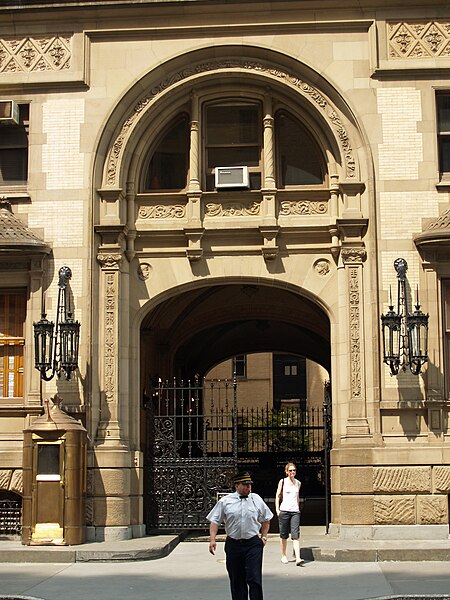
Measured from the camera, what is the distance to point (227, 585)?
1470 cm

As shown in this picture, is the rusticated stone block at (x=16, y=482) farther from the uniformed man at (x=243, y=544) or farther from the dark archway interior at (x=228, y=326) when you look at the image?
the uniformed man at (x=243, y=544)

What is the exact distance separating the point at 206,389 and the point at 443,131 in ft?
38.9

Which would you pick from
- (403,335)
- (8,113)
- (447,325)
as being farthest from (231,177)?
(447,325)

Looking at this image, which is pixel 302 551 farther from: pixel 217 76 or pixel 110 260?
pixel 217 76

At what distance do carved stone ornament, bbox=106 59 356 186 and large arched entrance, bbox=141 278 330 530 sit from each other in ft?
10.2

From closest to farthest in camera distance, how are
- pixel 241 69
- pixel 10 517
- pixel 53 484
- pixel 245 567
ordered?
1. pixel 245 567
2. pixel 53 484
3. pixel 10 517
4. pixel 241 69

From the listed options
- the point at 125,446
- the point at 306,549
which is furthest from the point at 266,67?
the point at 306,549

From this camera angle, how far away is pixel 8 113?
2025 centimetres

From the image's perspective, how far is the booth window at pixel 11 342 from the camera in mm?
20141

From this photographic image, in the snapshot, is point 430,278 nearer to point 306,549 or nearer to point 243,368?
point 306,549

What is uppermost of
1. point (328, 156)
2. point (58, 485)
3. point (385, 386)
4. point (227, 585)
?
point (328, 156)

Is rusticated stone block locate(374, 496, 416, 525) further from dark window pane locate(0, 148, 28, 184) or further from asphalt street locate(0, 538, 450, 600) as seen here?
dark window pane locate(0, 148, 28, 184)

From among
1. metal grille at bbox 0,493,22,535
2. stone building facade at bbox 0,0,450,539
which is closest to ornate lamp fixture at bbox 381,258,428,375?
stone building facade at bbox 0,0,450,539

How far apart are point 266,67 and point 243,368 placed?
4765 centimetres
